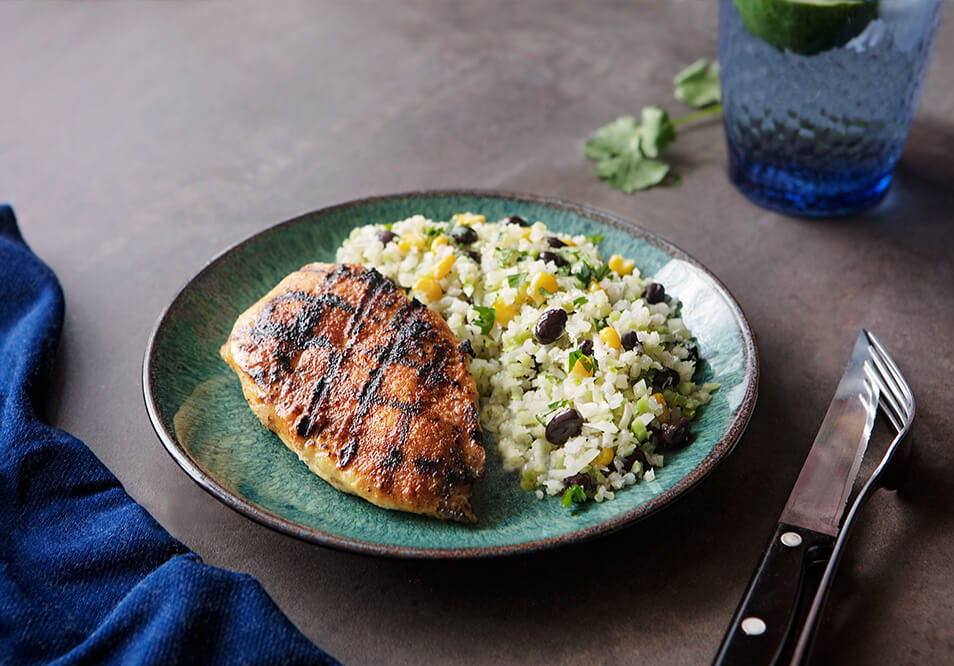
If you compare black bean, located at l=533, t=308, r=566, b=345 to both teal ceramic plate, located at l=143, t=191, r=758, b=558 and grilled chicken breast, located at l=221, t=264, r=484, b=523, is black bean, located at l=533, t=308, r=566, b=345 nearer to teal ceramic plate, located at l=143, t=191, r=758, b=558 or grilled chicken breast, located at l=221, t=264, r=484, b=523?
grilled chicken breast, located at l=221, t=264, r=484, b=523

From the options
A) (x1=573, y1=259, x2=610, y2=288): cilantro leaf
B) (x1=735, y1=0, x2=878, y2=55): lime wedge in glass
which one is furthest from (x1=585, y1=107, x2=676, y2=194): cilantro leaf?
(x1=573, y1=259, x2=610, y2=288): cilantro leaf

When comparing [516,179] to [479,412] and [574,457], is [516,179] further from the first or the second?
[574,457]

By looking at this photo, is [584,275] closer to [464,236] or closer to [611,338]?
[611,338]

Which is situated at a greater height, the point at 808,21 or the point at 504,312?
the point at 808,21

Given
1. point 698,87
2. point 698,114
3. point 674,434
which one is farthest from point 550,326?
point 698,87

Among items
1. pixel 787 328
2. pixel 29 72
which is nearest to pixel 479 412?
pixel 787 328

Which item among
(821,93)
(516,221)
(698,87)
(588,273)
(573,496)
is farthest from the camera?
(698,87)
